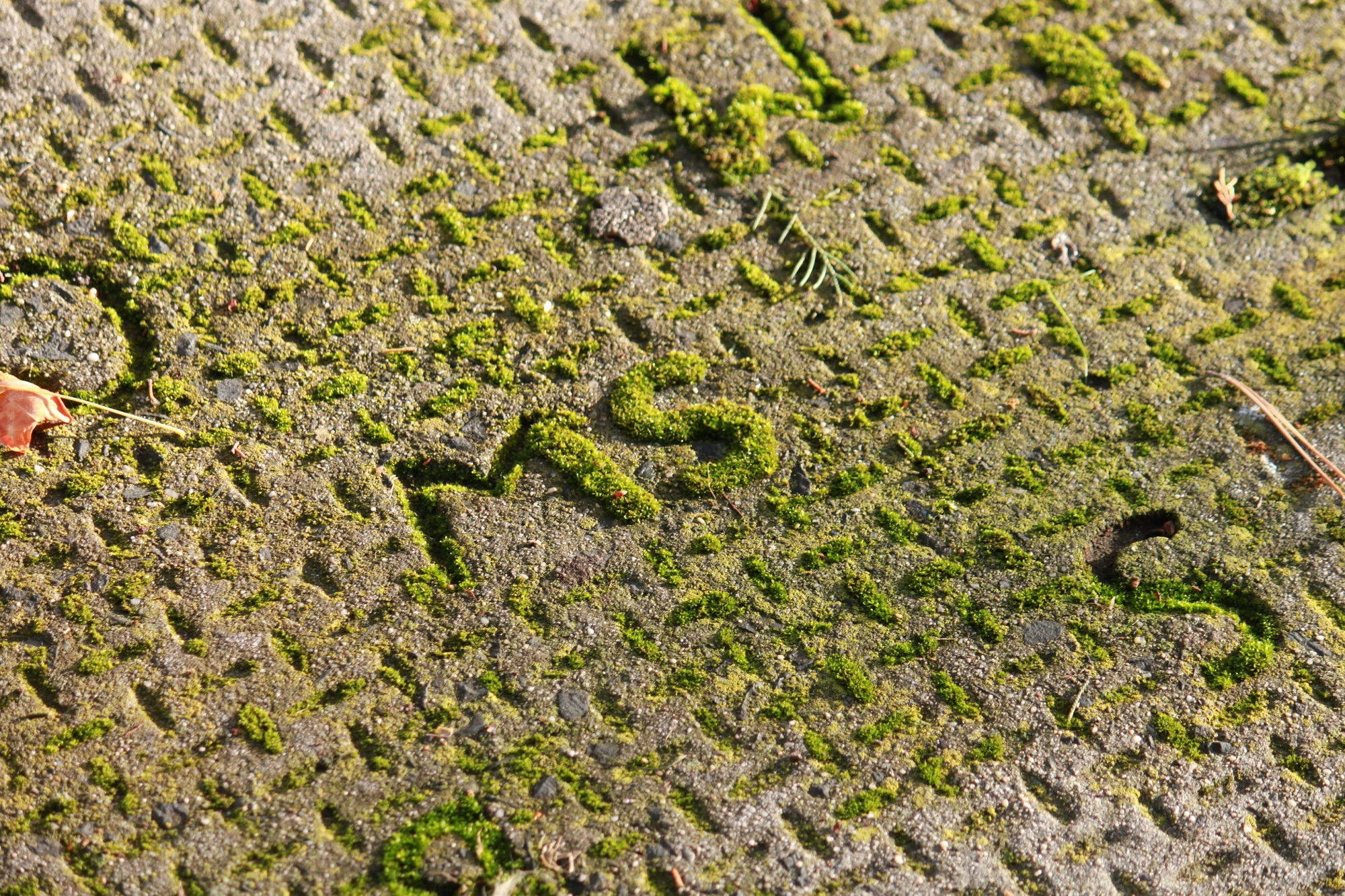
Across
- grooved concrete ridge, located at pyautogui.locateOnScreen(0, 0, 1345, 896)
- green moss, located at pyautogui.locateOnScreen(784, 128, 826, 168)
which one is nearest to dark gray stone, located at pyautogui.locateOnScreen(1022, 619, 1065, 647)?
grooved concrete ridge, located at pyautogui.locateOnScreen(0, 0, 1345, 896)

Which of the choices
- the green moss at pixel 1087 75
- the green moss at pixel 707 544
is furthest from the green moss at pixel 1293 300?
the green moss at pixel 707 544

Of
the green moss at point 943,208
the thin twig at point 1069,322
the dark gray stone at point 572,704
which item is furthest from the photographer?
the green moss at point 943,208

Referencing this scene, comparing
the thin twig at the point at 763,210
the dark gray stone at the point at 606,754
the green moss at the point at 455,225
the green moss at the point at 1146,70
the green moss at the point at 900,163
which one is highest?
the green moss at the point at 1146,70

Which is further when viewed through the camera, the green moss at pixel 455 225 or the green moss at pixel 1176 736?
the green moss at pixel 455 225

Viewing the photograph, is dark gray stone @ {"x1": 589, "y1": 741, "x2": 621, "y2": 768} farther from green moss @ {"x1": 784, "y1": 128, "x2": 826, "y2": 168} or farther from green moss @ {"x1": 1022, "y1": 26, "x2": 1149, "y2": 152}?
green moss @ {"x1": 1022, "y1": 26, "x2": 1149, "y2": 152}

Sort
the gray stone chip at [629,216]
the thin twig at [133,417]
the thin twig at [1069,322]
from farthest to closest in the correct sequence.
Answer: the gray stone chip at [629,216] < the thin twig at [1069,322] < the thin twig at [133,417]

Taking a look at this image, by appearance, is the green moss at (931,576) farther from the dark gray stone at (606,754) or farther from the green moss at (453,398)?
the green moss at (453,398)

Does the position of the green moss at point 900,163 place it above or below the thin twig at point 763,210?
above
